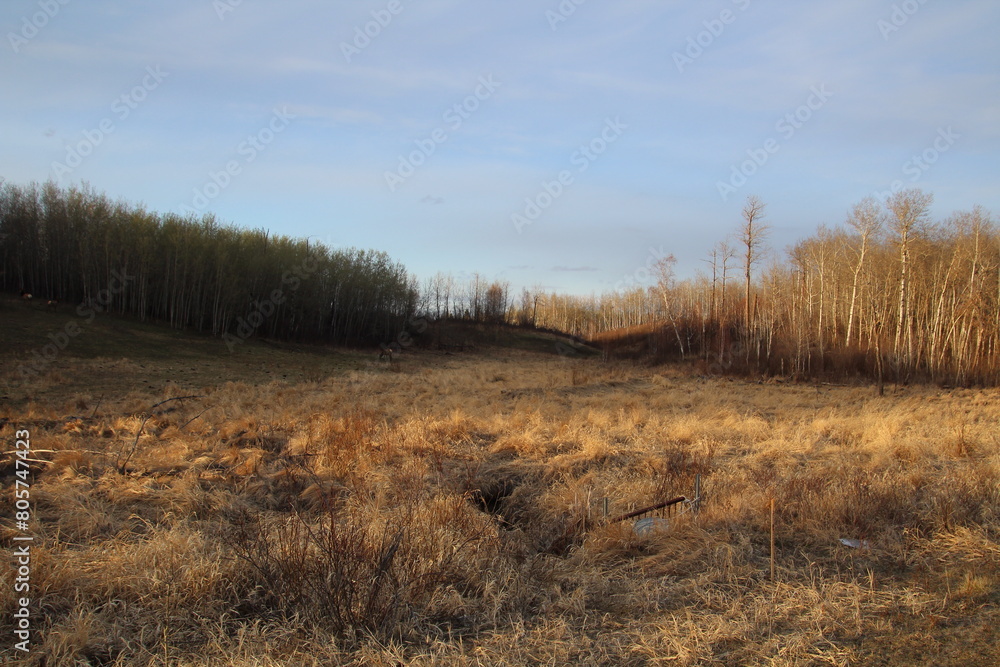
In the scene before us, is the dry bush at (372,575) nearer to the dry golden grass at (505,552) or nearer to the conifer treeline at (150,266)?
the dry golden grass at (505,552)

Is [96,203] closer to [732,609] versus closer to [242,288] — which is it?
[242,288]

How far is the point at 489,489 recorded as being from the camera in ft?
26.3

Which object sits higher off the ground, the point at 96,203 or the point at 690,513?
the point at 96,203

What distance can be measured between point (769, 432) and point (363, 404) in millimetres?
9385

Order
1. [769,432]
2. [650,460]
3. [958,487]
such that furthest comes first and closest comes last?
[769,432] → [650,460] → [958,487]

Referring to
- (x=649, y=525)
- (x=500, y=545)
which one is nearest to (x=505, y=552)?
(x=500, y=545)

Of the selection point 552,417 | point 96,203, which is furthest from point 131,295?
point 552,417

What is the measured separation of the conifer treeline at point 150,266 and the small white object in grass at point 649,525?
44.9m

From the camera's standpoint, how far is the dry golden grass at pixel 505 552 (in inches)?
135

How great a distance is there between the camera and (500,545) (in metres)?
5.13

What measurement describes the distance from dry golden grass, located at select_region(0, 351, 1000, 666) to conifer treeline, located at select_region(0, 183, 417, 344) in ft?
127

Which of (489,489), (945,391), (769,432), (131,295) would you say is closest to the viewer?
(489,489)

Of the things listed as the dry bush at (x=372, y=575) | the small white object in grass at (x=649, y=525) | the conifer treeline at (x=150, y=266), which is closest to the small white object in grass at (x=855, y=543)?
the small white object in grass at (x=649, y=525)

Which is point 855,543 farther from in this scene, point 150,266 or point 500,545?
point 150,266
